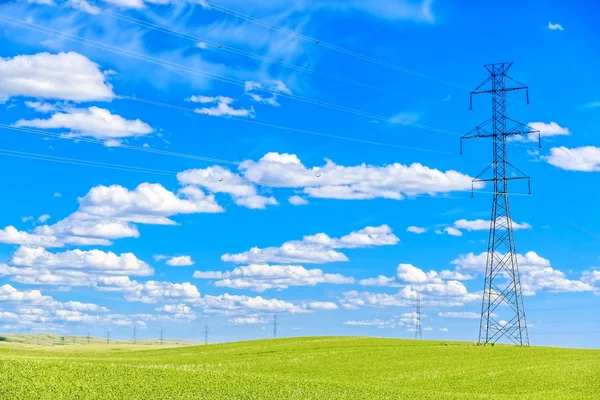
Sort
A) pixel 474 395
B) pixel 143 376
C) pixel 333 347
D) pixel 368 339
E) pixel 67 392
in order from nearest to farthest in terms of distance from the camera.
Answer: pixel 67 392, pixel 143 376, pixel 474 395, pixel 333 347, pixel 368 339

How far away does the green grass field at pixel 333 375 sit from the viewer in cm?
3192

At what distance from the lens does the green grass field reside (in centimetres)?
3192

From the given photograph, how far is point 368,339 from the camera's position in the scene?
94875mm

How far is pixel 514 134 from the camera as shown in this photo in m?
77.8

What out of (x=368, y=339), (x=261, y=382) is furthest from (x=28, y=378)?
(x=368, y=339)

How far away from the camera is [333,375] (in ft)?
171

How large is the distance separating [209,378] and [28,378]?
8183mm

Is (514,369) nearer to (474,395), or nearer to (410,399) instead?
(474,395)

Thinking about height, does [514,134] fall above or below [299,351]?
above

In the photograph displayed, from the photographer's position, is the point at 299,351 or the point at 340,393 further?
the point at 299,351

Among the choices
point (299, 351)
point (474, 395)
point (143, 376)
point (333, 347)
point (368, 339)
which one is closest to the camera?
point (143, 376)

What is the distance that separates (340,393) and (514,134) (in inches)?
1926

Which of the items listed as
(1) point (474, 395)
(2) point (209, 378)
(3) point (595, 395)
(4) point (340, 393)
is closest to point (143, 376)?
(2) point (209, 378)

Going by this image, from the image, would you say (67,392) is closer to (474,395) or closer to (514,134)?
(474,395)
